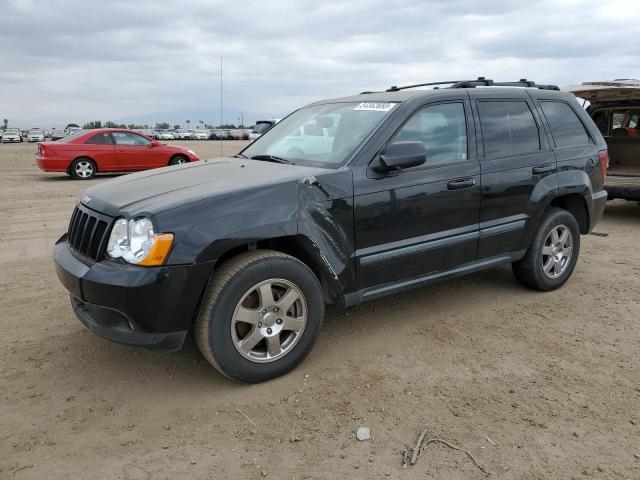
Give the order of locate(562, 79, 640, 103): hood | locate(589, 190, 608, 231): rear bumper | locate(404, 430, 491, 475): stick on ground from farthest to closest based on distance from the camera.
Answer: locate(562, 79, 640, 103): hood → locate(589, 190, 608, 231): rear bumper → locate(404, 430, 491, 475): stick on ground

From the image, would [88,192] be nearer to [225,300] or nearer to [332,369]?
[225,300]

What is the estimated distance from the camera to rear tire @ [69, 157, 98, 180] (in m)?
14.0

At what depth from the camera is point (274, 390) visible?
3.29m

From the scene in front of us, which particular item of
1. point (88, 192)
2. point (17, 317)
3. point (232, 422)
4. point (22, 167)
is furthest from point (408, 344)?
point (22, 167)

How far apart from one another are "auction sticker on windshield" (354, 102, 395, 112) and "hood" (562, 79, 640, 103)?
5.15 metres

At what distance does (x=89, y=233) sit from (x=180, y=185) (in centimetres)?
63

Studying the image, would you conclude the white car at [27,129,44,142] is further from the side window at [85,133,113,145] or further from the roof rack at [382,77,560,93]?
the roof rack at [382,77,560,93]

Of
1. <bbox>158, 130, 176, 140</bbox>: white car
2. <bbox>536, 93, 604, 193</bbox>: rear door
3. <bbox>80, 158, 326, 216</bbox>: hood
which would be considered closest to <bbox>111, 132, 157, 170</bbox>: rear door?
<bbox>80, 158, 326, 216</bbox>: hood

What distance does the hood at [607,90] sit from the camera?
7.80 metres

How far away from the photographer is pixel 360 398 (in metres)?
3.19

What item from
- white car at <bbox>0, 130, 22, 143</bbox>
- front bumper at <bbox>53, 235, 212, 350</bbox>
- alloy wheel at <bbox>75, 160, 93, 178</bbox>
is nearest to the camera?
front bumper at <bbox>53, 235, 212, 350</bbox>

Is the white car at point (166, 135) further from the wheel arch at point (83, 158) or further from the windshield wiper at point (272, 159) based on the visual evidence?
the windshield wiper at point (272, 159)

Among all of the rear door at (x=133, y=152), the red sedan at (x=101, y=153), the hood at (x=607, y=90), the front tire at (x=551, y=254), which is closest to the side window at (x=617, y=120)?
the hood at (x=607, y=90)

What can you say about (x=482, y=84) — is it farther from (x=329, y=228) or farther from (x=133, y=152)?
(x=133, y=152)
